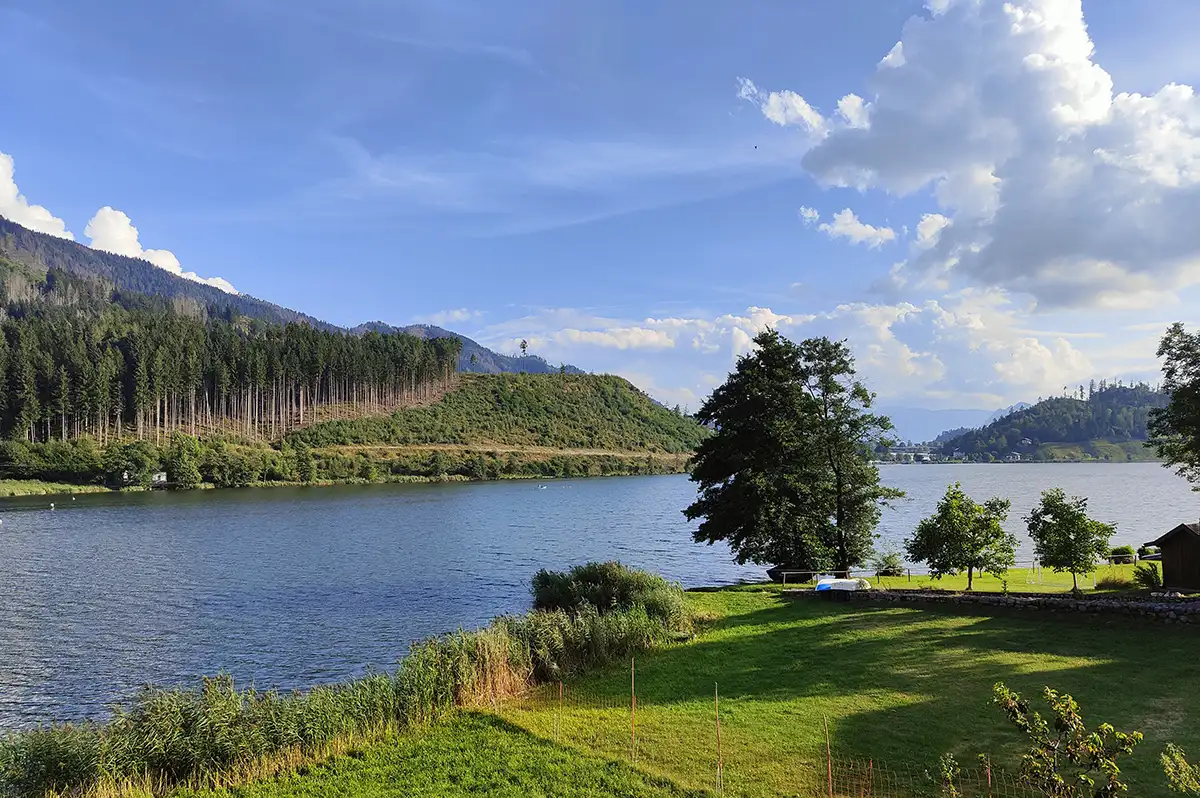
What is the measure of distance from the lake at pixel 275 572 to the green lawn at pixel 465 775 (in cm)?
1139

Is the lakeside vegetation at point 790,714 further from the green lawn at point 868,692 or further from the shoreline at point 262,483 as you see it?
the shoreline at point 262,483

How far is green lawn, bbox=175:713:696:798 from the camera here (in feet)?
45.1

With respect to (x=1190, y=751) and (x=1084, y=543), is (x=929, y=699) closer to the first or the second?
(x=1190, y=751)

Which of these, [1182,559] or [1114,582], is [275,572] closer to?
[1114,582]

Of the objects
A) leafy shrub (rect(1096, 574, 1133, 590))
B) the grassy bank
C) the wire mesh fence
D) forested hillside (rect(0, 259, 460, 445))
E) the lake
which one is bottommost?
the lake

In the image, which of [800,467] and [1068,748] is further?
[800,467]

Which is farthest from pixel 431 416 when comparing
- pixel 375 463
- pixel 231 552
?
Answer: pixel 231 552

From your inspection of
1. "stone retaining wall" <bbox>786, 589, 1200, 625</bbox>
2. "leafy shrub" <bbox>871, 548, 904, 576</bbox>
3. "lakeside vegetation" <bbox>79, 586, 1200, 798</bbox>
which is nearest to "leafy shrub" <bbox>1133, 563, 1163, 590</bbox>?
"stone retaining wall" <bbox>786, 589, 1200, 625</bbox>

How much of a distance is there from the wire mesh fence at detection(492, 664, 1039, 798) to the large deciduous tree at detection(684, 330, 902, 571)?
21593 mm

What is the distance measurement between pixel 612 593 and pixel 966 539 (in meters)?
17.9

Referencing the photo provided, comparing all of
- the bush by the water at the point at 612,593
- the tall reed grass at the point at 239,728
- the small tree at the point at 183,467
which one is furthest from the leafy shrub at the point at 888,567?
the small tree at the point at 183,467

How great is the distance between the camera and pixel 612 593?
3403cm

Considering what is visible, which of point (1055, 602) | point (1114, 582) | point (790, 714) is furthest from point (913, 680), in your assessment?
point (1114, 582)

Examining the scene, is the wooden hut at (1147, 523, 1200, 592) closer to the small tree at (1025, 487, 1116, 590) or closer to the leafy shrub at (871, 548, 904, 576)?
the small tree at (1025, 487, 1116, 590)
